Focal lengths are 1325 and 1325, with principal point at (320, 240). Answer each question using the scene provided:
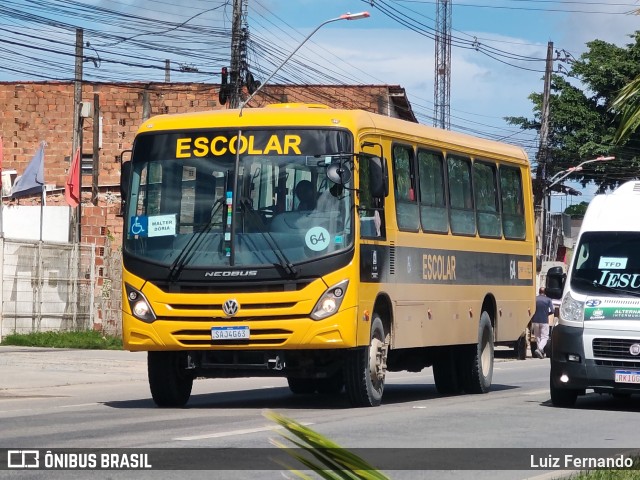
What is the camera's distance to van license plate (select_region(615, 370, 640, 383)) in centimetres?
1472

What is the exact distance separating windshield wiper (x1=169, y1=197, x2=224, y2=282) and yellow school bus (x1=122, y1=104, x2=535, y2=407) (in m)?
0.01

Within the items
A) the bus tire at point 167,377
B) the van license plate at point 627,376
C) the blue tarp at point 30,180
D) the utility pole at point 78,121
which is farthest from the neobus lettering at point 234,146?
the blue tarp at point 30,180

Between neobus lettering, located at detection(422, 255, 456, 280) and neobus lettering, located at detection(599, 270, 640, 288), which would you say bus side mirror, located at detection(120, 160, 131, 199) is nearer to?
neobus lettering, located at detection(422, 255, 456, 280)

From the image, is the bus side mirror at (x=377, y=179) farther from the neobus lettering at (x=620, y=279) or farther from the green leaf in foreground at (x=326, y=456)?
the green leaf in foreground at (x=326, y=456)

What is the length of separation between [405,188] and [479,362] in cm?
336

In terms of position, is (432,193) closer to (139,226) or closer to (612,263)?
(612,263)

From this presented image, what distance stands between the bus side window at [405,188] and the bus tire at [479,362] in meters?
2.75

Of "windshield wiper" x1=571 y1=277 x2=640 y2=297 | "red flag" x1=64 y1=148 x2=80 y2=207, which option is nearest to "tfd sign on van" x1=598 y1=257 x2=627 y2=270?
"windshield wiper" x1=571 y1=277 x2=640 y2=297

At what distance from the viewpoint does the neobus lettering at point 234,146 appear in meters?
14.4

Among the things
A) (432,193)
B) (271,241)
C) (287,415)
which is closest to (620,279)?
(432,193)

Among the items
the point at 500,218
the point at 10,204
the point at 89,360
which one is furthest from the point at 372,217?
the point at 10,204

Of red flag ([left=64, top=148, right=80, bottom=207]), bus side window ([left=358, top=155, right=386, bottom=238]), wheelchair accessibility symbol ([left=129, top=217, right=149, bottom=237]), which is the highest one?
red flag ([left=64, top=148, right=80, bottom=207])

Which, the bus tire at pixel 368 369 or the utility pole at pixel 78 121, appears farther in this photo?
the utility pole at pixel 78 121

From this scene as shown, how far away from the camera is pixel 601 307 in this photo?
15305 millimetres
